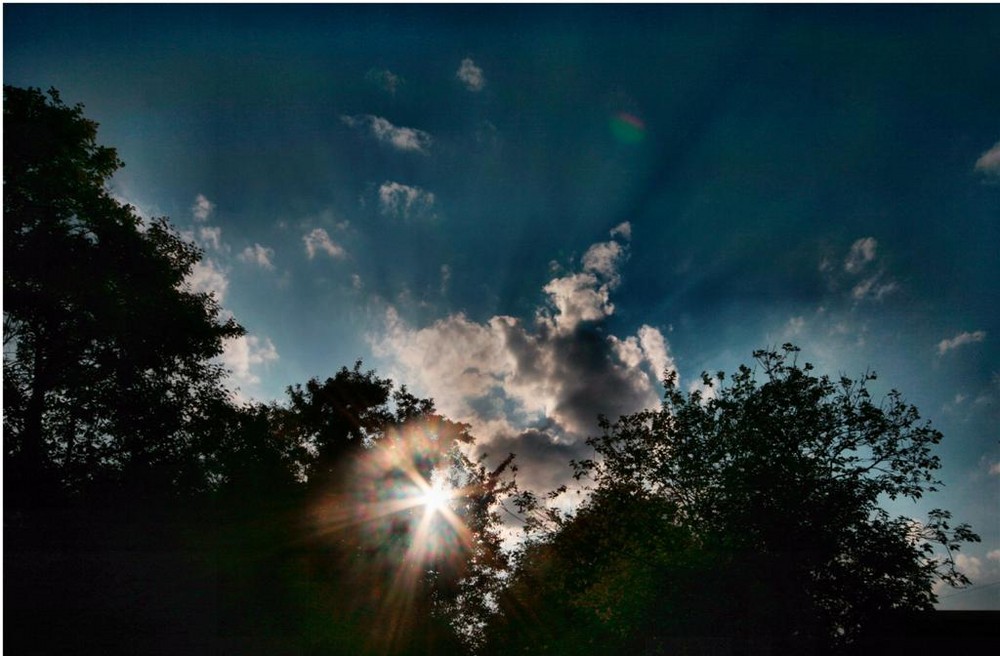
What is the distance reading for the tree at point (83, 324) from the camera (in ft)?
53.7

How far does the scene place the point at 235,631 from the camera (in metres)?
16.2

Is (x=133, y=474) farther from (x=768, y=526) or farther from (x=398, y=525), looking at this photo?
(x=768, y=526)

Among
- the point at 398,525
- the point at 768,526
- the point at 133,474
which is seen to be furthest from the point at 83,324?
the point at 768,526

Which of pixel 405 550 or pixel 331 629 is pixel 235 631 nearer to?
pixel 331 629

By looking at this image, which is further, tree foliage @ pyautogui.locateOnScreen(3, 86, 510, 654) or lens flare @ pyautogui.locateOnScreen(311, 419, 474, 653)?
lens flare @ pyautogui.locateOnScreen(311, 419, 474, 653)

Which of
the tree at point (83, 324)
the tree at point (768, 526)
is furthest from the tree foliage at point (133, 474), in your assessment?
the tree at point (768, 526)

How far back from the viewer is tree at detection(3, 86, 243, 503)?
1636 cm

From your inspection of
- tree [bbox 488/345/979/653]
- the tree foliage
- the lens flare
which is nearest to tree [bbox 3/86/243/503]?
the tree foliage

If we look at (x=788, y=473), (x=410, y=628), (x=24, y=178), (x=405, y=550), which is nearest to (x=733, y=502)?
(x=788, y=473)

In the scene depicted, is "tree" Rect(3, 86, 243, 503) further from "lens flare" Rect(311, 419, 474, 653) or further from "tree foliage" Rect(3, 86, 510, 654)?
"lens flare" Rect(311, 419, 474, 653)

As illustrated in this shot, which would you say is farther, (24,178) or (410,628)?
(410,628)

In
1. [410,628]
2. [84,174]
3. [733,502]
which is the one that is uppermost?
[84,174]

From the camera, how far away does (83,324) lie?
701 inches

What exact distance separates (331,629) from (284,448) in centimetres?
1053
